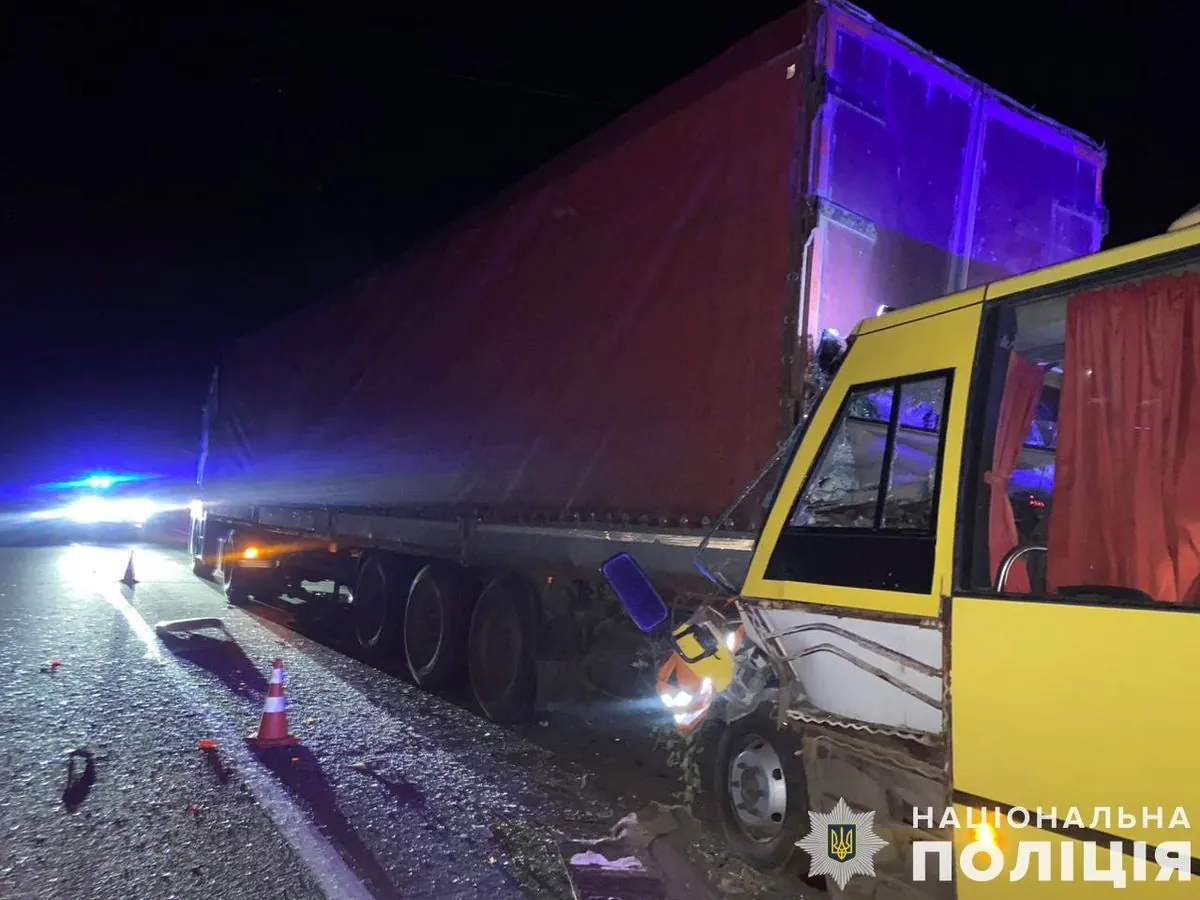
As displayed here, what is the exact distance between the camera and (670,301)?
14.6 ft

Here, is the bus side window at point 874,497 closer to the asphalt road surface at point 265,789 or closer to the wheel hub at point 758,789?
the wheel hub at point 758,789

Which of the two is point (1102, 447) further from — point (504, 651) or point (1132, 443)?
point (504, 651)

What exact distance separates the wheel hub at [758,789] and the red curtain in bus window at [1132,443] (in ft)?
5.09

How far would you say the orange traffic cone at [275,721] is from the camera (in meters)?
5.25

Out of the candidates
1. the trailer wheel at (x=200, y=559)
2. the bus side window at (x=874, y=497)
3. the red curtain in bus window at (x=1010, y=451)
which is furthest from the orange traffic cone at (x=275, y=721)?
the trailer wheel at (x=200, y=559)

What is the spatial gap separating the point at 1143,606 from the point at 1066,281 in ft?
3.13

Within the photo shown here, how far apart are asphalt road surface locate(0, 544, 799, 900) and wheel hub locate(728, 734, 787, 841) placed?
35 centimetres

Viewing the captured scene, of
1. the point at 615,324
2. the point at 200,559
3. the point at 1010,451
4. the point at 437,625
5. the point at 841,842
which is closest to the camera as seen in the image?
the point at 1010,451

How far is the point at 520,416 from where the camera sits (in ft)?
19.5

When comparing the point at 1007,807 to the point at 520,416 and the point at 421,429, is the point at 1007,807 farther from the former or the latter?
the point at 421,429

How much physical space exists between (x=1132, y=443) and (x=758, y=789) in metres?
2.06

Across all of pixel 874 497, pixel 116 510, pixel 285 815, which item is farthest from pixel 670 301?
pixel 116 510

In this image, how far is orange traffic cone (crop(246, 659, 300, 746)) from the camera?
5.25 metres

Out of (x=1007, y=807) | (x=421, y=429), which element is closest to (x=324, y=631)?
(x=421, y=429)
